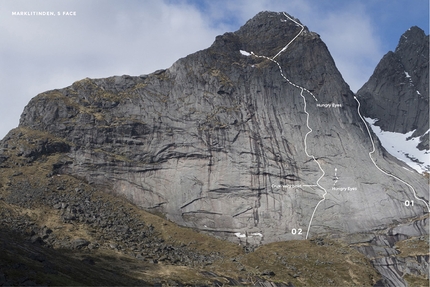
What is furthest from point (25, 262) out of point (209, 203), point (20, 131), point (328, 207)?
point (328, 207)

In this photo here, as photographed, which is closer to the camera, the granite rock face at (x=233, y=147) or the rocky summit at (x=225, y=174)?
the rocky summit at (x=225, y=174)

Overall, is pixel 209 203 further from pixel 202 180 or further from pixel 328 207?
pixel 328 207

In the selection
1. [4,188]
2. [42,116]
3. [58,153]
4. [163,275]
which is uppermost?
[42,116]

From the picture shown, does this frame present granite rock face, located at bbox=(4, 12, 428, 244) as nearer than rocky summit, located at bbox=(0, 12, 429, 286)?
No

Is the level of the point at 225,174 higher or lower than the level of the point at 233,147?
lower
